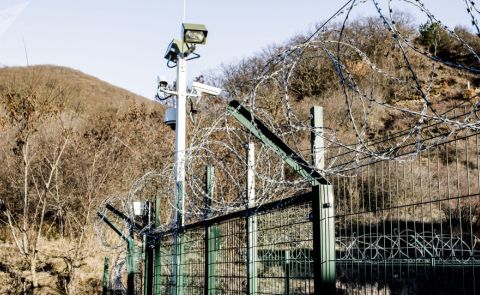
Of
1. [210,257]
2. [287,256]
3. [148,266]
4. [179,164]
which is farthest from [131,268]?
[287,256]

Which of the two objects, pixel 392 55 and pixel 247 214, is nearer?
pixel 247 214

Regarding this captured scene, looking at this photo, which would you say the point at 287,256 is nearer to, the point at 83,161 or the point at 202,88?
the point at 202,88

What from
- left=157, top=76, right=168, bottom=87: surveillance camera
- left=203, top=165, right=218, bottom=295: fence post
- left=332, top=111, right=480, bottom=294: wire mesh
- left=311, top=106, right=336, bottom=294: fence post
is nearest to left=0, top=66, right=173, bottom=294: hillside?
left=157, top=76, right=168, bottom=87: surveillance camera

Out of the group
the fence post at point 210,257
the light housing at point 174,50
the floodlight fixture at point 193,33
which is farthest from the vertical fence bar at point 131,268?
the fence post at point 210,257

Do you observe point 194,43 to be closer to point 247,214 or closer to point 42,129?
point 247,214

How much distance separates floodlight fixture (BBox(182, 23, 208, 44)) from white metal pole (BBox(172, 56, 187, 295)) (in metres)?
0.46

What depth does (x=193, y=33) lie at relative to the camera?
322 inches

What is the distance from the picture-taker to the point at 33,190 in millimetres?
15125

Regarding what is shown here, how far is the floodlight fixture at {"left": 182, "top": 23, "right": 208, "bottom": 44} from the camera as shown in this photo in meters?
8.15

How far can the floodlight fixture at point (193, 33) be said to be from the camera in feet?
26.7

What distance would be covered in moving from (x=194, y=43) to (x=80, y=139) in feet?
28.7

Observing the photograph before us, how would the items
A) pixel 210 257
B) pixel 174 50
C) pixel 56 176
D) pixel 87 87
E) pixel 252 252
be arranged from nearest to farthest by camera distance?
1. pixel 252 252
2. pixel 210 257
3. pixel 174 50
4. pixel 56 176
5. pixel 87 87

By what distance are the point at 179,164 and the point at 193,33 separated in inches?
108

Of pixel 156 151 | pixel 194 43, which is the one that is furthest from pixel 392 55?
pixel 194 43
